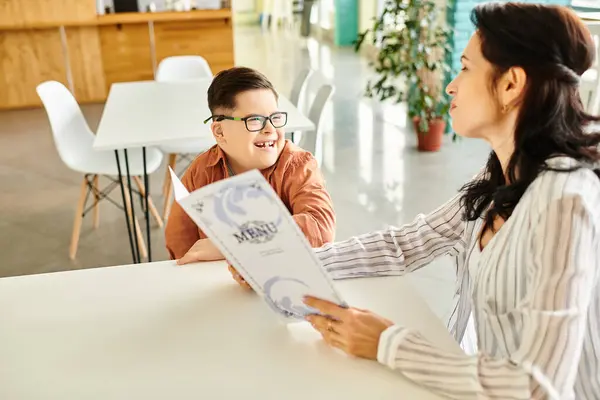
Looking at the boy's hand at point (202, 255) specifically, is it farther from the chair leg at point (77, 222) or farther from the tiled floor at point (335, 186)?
the chair leg at point (77, 222)

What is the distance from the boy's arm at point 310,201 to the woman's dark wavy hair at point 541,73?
51 centimetres

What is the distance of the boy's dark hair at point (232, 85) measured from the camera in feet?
4.85

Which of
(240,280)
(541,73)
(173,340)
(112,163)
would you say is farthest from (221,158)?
(112,163)

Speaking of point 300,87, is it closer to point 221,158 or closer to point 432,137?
point 432,137

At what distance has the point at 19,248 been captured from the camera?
10.6 feet

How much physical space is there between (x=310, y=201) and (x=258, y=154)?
0.61ft

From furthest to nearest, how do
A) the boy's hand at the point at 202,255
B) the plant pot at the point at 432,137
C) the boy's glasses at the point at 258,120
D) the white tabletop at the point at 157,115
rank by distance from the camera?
the plant pot at the point at 432,137, the white tabletop at the point at 157,115, the boy's glasses at the point at 258,120, the boy's hand at the point at 202,255

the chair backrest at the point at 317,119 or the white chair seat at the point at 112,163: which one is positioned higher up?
the chair backrest at the point at 317,119

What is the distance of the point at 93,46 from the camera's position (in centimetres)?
676

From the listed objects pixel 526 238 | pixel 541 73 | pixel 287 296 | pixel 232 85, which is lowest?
pixel 287 296

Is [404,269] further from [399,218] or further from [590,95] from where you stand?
[590,95]

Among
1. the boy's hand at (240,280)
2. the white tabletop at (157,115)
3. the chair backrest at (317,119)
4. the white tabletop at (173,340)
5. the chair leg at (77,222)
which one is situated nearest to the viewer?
the white tabletop at (173,340)

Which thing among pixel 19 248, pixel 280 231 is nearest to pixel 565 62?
pixel 280 231

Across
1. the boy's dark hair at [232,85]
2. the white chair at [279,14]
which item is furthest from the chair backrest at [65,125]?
the white chair at [279,14]
